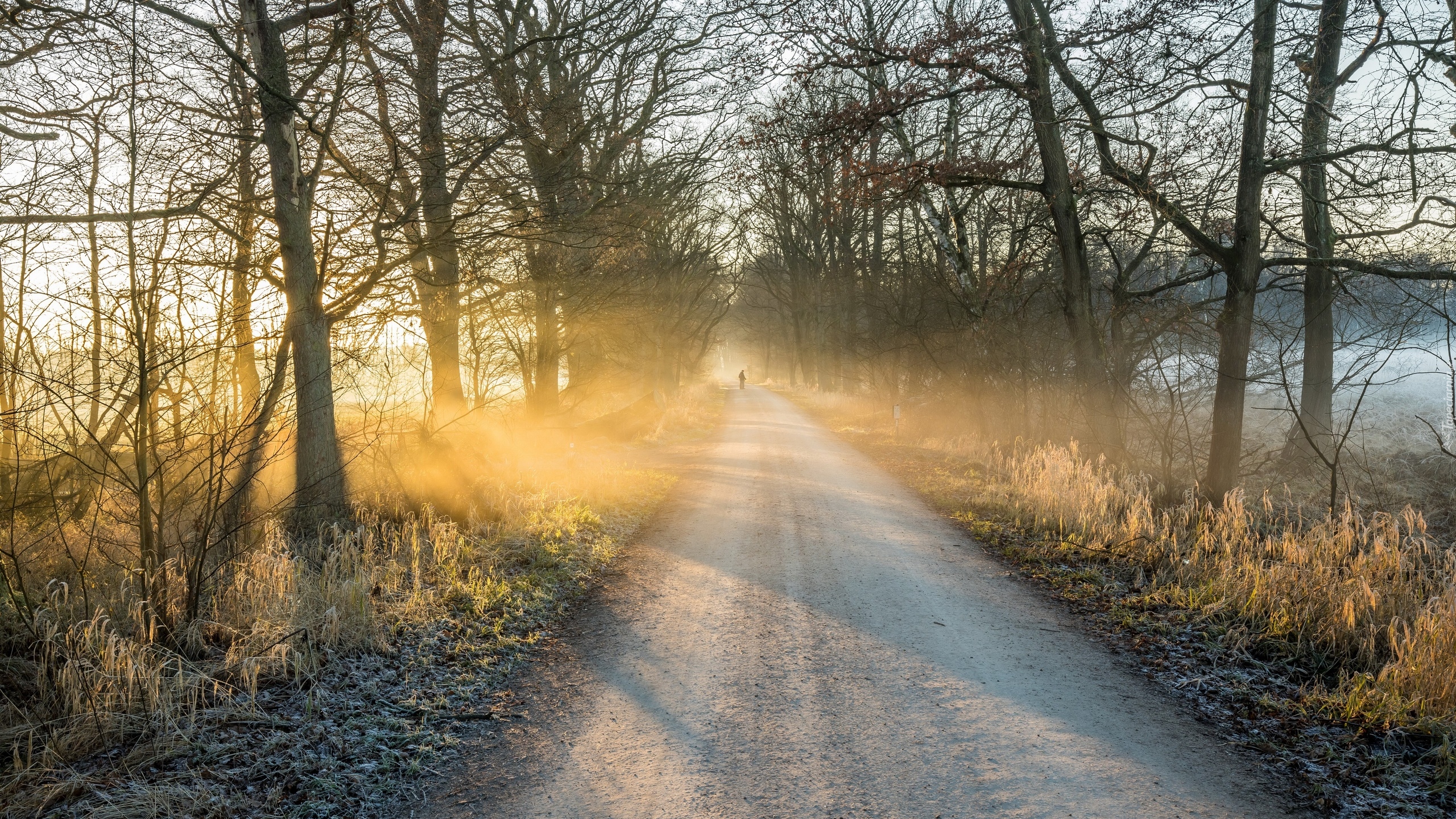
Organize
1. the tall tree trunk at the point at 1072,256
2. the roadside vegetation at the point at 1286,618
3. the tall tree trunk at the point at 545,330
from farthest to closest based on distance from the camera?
the tall tree trunk at the point at 545,330 → the tall tree trunk at the point at 1072,256 → the roadside vegetation at the point at 1286,618

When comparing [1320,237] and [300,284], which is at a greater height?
[1320,237]

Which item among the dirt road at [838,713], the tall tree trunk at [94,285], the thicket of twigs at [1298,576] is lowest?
the dirt road at [838,713]

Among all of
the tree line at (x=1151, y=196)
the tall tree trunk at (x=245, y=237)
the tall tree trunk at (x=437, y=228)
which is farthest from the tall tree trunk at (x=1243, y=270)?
the tall tree trunk at (x=245, y=237)

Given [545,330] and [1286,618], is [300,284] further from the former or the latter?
[1286,618]

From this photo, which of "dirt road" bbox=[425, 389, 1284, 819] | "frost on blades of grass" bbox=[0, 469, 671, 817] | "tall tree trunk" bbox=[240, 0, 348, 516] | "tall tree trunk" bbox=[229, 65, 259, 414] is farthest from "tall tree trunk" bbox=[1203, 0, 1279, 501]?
"tall tree trunk" bbox=[229, 65, 259, 414]

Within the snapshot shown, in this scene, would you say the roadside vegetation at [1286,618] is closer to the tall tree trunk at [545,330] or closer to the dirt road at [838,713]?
the dirt road at [838,713]

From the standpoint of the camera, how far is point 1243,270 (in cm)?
899

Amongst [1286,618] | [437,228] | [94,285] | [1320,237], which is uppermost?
[437,228]

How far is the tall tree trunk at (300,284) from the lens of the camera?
6.35m

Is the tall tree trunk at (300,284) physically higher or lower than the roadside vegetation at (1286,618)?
higher

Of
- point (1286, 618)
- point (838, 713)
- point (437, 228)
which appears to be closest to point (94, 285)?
Answer: point (437, 228)

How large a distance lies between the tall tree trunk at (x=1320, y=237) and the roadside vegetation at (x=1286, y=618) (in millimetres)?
1626

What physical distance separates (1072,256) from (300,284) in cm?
1002

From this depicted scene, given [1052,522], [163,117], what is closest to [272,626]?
[163,117]
